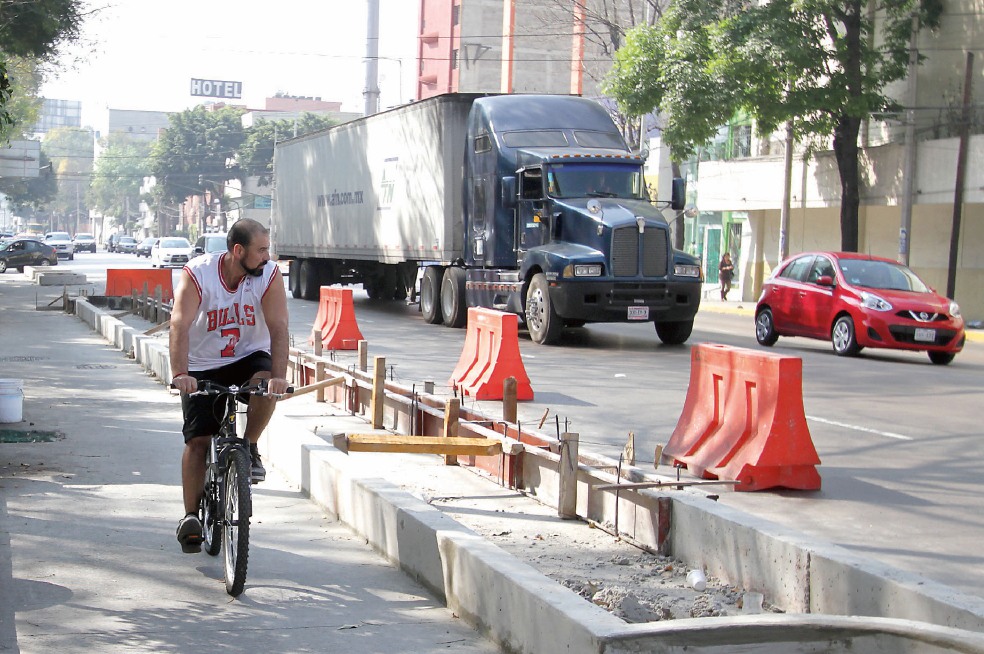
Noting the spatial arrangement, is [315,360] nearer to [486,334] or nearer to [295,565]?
[486,334]

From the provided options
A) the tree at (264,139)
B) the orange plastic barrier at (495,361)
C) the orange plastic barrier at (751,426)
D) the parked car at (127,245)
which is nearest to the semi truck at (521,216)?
the orange plastic barrier at (495,361)

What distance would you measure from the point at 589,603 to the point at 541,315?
599 inches

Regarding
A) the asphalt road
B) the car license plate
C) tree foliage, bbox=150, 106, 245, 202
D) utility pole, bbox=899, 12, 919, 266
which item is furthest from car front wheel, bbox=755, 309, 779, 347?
tree foliage, bbox=150, 106, 245, 202

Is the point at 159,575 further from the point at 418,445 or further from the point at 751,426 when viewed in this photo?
the point at 751,426

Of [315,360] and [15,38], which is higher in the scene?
[15,38]

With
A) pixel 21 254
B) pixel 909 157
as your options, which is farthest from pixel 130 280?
pixel 21 254

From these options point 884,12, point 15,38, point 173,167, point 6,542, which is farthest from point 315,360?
point 173,167

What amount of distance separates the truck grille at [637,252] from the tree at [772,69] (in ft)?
46.2

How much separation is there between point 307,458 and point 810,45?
88.3ft

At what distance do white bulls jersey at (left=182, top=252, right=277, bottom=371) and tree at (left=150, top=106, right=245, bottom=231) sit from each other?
111 metres

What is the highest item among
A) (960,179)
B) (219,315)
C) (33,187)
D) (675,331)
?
(33,187)

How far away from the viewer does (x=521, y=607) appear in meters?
5.21

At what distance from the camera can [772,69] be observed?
107ft

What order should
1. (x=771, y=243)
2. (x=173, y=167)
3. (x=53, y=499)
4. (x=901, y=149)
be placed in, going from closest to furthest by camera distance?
(x=53, y=499) < (x=901, y=149) < (x=771, y=243) < (x=173, y=167)
